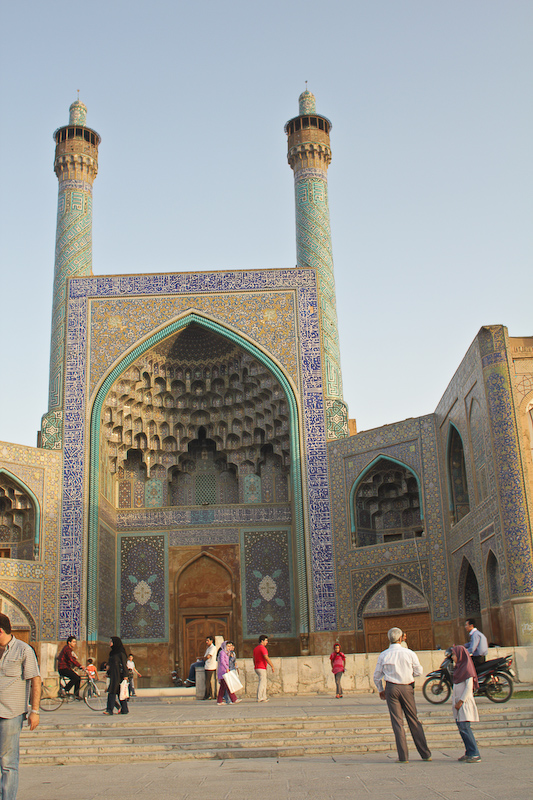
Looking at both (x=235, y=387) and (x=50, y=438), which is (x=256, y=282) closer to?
(x=235, y=387)

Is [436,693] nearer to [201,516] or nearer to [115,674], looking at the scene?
[115,674]

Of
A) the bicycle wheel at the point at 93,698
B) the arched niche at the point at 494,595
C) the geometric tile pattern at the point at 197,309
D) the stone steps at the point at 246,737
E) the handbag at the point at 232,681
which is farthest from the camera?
the geometric tile pattern at the point at 197,309

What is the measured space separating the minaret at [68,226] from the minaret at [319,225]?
439 cm

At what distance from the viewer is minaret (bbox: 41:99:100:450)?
52.6 feet

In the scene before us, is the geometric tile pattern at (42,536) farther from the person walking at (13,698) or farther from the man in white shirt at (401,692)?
the person walking at (13,698)

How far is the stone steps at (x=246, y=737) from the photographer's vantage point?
576 cm

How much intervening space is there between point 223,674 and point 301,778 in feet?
15.2

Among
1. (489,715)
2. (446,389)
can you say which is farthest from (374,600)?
(489,715)

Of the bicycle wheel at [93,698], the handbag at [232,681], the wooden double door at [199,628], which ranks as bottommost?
the bicycle wheel at [93,698]

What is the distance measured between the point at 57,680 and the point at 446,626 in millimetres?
6054

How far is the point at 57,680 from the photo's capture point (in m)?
12.7

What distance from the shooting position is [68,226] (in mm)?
17812

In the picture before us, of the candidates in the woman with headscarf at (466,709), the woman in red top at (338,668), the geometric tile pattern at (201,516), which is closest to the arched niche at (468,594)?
the woman in red top at (338,668)

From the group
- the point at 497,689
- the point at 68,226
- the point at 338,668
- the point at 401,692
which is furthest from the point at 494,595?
the point at 68,226
